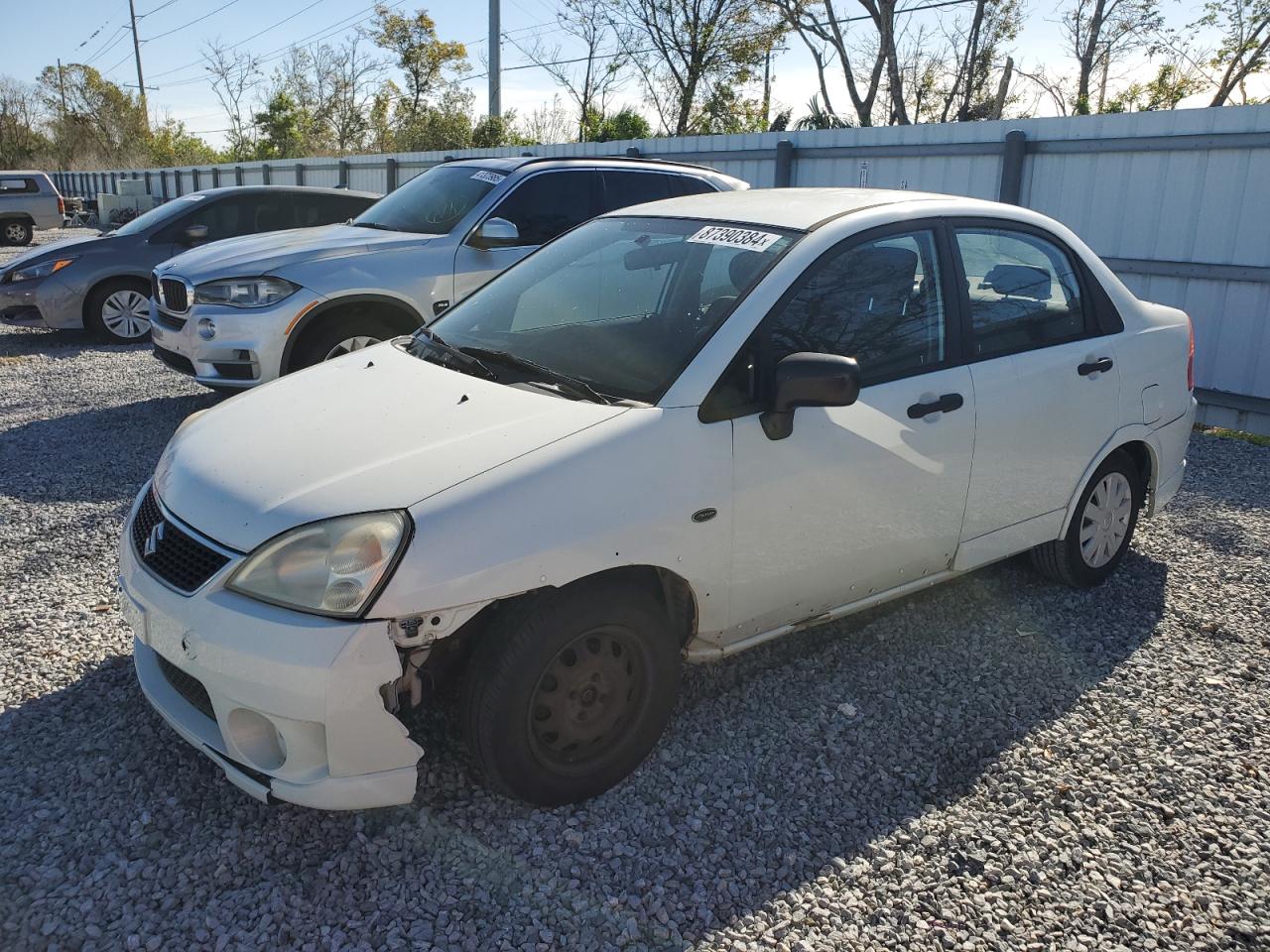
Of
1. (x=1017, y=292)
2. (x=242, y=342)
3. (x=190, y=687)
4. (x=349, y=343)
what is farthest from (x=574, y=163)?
(x=190, y=687)

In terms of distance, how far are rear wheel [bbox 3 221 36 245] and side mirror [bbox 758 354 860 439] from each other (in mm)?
26751

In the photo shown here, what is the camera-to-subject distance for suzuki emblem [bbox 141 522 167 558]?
2789 mm

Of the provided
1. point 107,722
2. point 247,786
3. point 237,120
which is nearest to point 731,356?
point 247,786

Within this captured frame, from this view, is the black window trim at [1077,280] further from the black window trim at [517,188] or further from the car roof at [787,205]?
the black window trim at [517,188]

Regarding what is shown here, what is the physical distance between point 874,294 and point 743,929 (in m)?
2.12

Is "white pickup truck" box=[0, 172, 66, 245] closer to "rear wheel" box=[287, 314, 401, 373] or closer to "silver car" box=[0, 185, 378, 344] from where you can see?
"silver car" box=[0, 185, 378, 344]

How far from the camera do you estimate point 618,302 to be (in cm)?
356

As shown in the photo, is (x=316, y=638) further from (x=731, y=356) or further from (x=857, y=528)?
(x=857, y=528)

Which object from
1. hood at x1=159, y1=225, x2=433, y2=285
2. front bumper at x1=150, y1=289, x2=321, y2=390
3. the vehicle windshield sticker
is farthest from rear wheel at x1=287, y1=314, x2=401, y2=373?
the vehicle windshield sticker

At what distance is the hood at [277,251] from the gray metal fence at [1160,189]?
5293 mm

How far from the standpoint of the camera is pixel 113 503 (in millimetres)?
5395

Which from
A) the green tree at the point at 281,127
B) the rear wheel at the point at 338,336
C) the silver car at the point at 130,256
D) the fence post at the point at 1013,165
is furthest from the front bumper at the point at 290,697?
the green tree at the point at 281,127

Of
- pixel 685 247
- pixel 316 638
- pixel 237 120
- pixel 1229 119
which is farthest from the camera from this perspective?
pixel 237 120

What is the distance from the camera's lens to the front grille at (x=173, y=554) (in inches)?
102
